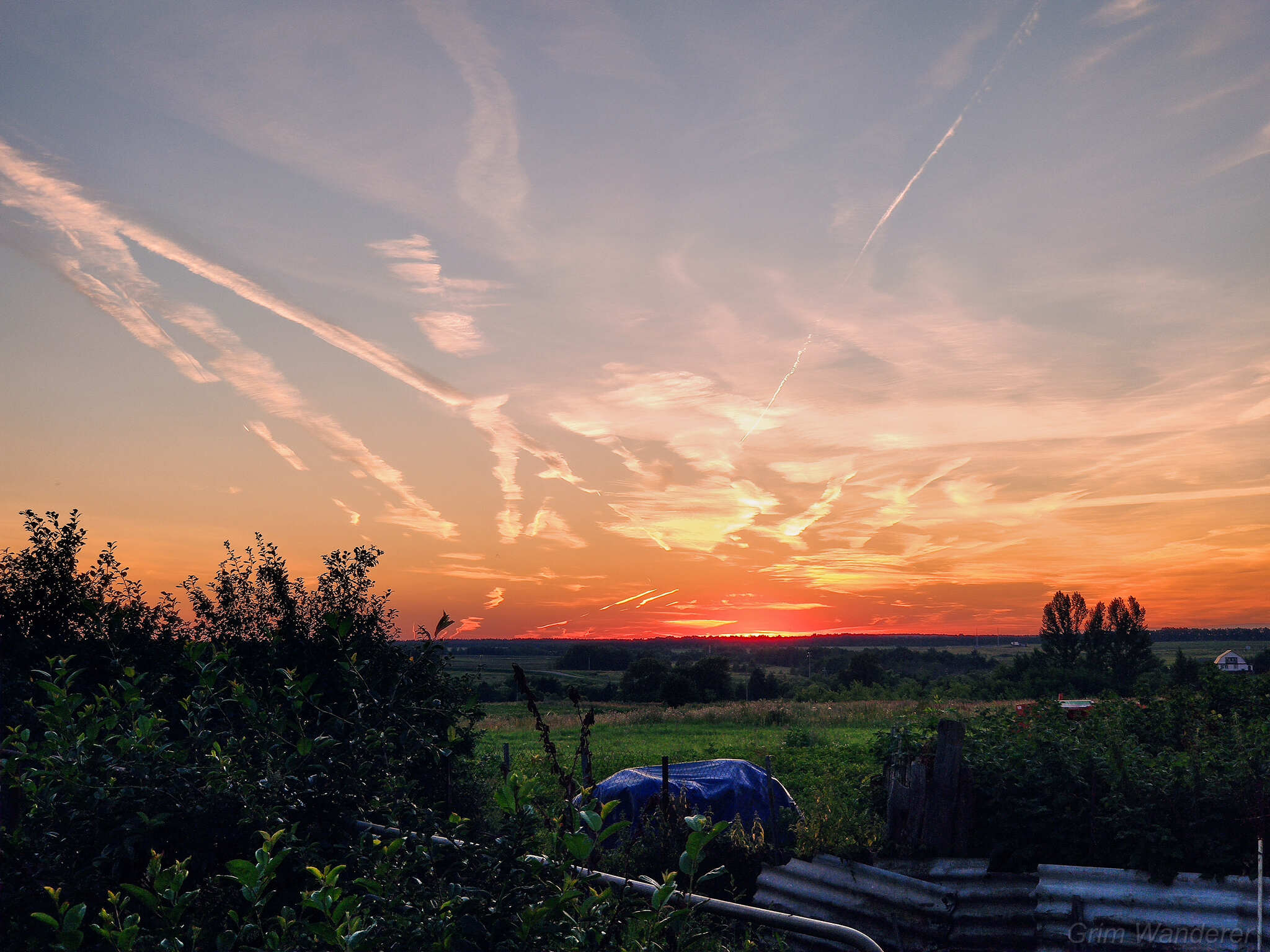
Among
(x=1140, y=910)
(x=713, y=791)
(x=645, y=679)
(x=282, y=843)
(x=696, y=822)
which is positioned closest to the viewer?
(x=696, y=822)

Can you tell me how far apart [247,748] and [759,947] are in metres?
5.97

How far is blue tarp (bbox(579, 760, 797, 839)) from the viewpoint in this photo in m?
13.5

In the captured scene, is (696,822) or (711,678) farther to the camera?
(711,678)

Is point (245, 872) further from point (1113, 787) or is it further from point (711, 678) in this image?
point (711, 678)

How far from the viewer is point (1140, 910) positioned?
8594mm

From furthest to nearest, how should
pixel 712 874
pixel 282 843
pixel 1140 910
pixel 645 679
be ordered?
1. pixel 645 679
2. pixel 1140 910
3. pixel 282 843
4. pixel 712 874

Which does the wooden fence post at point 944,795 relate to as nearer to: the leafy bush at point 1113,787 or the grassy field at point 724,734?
the leafy bush at point 1113,787

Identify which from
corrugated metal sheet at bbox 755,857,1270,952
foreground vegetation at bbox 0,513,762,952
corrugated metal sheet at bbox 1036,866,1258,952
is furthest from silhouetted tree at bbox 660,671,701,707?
foreground vegetation at bbox 0,513,762,952

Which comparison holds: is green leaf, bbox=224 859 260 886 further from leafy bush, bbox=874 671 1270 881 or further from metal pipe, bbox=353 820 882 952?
leafy bush, bbox=874 671 1270 881

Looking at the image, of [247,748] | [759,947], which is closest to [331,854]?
[247,748]

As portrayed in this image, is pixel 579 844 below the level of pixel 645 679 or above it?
above

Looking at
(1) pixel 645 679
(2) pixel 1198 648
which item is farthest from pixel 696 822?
(2) pixel 1198 648

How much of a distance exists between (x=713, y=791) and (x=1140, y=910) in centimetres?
653

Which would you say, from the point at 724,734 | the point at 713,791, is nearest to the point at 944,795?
the point at 713,791
